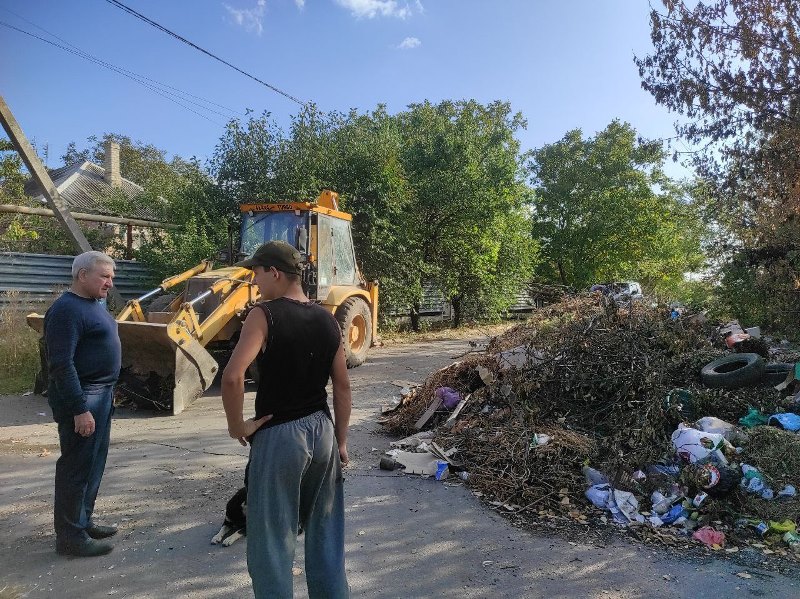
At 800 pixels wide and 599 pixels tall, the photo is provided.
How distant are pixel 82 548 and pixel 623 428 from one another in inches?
172

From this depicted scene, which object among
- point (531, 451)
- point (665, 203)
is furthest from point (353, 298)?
point (665, 203)

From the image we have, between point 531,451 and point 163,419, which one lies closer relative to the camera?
point 531,451

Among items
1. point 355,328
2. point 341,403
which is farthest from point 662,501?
point 355,328

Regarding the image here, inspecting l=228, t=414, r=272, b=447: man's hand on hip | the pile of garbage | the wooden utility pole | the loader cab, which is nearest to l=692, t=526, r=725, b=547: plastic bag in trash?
the pile of garbage

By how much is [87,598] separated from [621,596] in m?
2.92

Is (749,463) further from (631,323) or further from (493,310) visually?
(493,310)

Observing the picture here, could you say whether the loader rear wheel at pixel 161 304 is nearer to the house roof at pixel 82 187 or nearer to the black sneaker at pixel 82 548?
the black sneaker at pixel 82 548

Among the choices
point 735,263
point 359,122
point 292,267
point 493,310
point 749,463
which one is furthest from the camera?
point 493,310

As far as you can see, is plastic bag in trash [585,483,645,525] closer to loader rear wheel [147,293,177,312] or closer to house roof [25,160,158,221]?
loader rear wheel [147,293,177,312]

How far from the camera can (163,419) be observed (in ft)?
21.4

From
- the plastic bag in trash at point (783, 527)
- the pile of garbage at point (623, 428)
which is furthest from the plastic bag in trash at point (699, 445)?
the plastic bag in trash at point (783, 527)

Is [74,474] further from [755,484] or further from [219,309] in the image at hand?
[755,484]

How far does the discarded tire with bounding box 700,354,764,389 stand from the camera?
19.8 feet

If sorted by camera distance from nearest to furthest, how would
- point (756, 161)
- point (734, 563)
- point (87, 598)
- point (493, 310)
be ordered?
1. point (87, 598)
2. point (734, 563)
3. point (756, 161)
4. point (493, 310)
